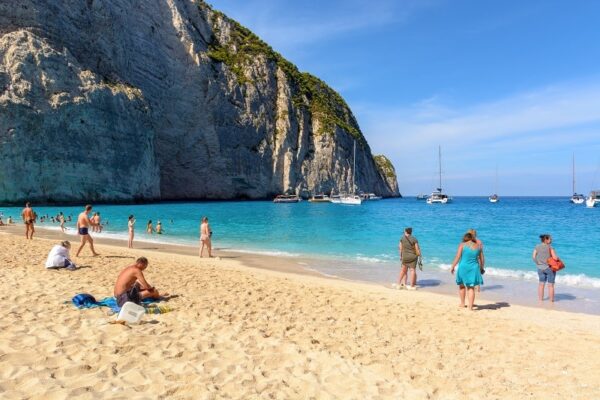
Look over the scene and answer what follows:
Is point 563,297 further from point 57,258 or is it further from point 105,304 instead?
point 57,258

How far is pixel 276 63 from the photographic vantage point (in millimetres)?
97438

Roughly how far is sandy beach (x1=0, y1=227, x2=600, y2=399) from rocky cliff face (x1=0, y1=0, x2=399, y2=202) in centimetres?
5398

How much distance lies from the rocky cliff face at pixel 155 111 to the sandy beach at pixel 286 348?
54.0 meters

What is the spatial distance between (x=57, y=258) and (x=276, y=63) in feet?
302

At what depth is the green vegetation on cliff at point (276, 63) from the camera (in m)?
89.7

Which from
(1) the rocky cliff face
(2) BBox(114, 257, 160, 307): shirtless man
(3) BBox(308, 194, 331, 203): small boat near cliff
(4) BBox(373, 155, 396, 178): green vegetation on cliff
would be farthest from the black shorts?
(4) BBox(373, 155, 396, 178): green vegetation on cliff

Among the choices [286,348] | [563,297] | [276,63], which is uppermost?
[276,63]

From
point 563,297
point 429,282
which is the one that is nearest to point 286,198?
point 429,282

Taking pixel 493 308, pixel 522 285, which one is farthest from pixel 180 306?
pixel 522 285

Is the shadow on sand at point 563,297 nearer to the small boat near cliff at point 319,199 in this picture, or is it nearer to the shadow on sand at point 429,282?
the shadow on sand at point 429,282

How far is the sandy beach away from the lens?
188 inches

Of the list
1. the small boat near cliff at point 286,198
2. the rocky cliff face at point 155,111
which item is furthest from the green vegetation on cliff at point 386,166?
the small boat near cliff at point 286,198

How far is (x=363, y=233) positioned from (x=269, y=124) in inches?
2542

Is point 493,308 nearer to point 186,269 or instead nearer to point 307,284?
point 307,284
